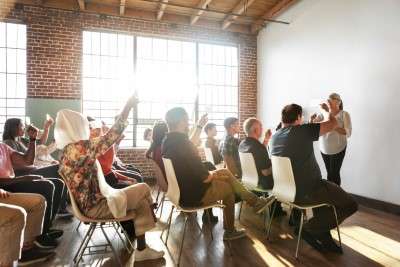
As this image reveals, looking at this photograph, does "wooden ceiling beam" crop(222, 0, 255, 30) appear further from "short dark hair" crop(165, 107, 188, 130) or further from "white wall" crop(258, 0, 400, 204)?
"short dark hair" crop(165, 107, 188, 130)

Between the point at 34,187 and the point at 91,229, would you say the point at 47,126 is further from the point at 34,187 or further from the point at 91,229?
the point at 91,229

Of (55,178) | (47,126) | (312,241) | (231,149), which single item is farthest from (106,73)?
(312,241)

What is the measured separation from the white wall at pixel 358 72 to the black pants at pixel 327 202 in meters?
1.92

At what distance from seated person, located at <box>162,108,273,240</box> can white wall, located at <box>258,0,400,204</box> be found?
9.09 ft

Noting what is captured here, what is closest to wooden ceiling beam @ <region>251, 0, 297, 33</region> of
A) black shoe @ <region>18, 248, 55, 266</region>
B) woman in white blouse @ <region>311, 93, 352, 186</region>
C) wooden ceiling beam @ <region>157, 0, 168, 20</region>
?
wooden ceiling beam @ <region>157, 0, 168, 20</region>

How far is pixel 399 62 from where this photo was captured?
429 cm

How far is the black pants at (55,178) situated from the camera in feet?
11.4

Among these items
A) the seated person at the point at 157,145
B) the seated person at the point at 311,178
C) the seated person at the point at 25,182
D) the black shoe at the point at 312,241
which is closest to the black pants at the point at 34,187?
the seated person at the point at 25,182

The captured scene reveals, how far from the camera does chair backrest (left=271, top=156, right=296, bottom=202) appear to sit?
2.75 m

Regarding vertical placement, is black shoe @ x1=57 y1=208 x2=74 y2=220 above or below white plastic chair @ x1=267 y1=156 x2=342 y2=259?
below

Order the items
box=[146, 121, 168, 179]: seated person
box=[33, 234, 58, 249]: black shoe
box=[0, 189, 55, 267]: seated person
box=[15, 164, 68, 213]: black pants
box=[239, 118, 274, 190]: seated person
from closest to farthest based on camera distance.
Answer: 1. box=[0, 189, 55, 267]: seated person
2. box=[33, 234, 58, 249]: black shoe
3. box=[239, 118, 274, 190]: seated person
4. box=[15, 164, 68, 213]: black pants
5. box=[146, 121, 168, 179]: seated person

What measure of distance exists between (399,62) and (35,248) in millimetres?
4807

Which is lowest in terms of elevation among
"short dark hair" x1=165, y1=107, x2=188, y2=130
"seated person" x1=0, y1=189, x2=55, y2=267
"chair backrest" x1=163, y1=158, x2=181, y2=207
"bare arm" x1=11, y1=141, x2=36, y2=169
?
"seated person" x1=0, y1=189, x2=55, y2=267

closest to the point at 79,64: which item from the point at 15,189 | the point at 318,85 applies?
the point at 15,189
